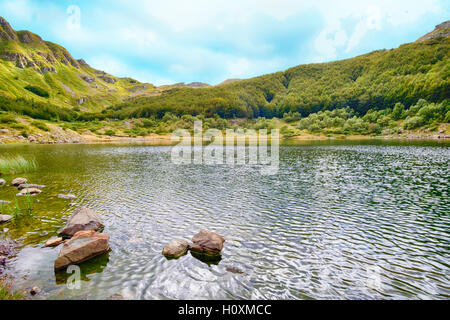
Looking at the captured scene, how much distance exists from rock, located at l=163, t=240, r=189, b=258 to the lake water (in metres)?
0.49

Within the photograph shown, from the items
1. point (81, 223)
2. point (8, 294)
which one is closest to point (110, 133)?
point (81, 223)

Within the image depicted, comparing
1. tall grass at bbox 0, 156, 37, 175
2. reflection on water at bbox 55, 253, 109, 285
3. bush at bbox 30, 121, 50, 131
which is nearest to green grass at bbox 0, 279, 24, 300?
reflection on water at bbox 55, 253, 109, 285

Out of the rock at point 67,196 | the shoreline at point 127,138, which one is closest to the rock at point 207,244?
the rock at point 67,196

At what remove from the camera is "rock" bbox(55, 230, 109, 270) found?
42.7 ft

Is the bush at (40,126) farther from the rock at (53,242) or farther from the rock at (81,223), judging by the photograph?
the rock at (53,242)

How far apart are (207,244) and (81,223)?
9.89 metres

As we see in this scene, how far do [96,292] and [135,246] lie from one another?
15.8 feet

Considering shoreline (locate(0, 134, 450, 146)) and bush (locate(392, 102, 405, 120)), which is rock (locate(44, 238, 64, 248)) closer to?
shoreline (locate(0, 134, 450, 146))

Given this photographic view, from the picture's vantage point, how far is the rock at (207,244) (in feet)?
48.7

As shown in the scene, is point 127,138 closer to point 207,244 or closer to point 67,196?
point 67,196

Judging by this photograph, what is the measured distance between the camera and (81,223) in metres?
17.3

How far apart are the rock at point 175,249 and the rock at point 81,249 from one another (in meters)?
3.97

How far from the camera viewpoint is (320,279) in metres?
12.2
